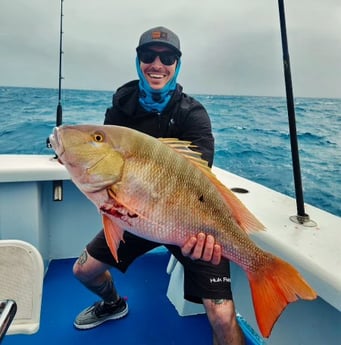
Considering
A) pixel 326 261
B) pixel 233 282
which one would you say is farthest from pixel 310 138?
pixel 326 261

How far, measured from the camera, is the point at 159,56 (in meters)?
1.75

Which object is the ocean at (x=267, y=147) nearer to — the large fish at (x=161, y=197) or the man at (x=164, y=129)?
the man at (x=164, y=129)

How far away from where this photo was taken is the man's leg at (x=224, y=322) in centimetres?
156

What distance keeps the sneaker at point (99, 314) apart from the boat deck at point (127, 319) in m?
0.03

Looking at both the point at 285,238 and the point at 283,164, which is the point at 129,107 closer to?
the point at 285,238

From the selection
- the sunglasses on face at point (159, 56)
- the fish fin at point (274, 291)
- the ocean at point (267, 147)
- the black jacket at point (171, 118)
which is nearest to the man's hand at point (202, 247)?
the fish fin at point (274, 291)

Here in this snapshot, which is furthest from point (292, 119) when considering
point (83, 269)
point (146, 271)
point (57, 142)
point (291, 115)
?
point (146, 271)

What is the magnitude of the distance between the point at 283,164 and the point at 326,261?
6.81 meters

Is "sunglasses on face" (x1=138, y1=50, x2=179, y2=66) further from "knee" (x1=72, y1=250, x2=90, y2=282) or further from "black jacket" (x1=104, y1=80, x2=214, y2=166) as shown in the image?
"knee" (x1=72, y1=250, x2=90, y2=282)

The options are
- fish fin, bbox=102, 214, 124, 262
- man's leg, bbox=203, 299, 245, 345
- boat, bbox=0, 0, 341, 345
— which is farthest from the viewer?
man's leg, bbox=203, 299, 245, 345

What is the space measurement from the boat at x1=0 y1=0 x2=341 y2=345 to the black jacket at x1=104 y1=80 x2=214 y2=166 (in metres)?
0.54

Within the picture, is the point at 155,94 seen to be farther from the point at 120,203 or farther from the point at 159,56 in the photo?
the point at 120,203

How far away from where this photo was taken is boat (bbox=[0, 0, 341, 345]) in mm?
1459

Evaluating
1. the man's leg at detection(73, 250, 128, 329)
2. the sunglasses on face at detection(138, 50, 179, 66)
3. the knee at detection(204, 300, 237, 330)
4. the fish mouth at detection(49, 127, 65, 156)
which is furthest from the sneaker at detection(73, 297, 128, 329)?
the sunglasses on face at detection(138, 50, 179, 66)
